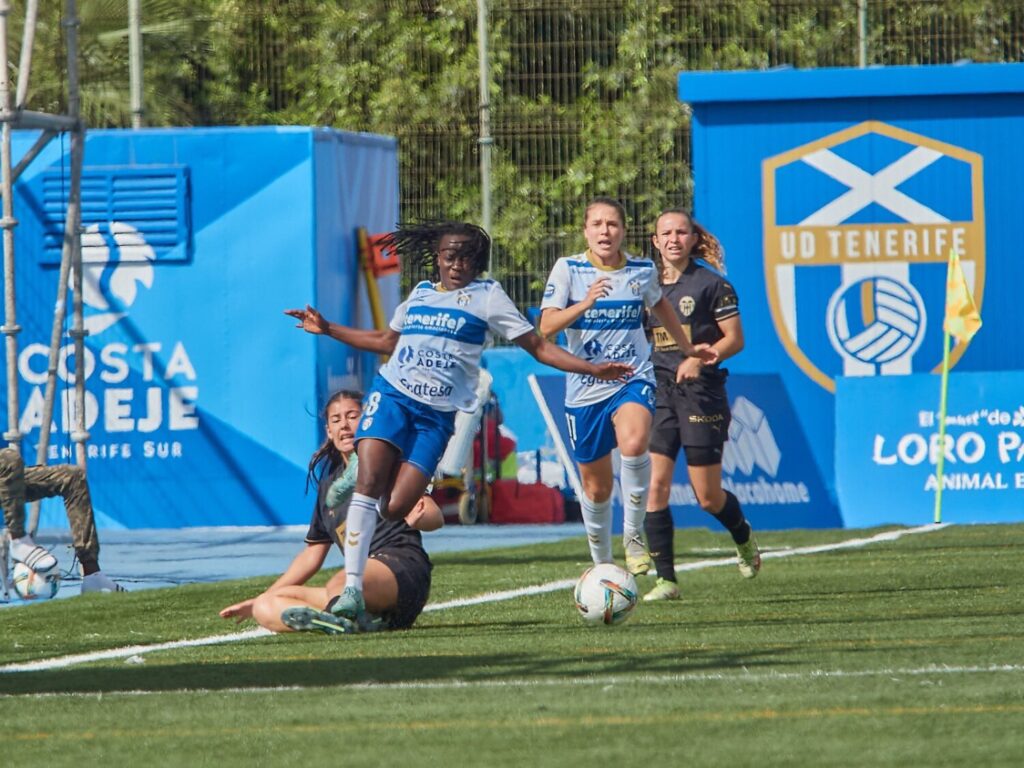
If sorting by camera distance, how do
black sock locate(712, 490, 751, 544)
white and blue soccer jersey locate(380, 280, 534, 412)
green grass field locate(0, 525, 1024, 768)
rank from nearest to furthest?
green grass field locate(0, 525, 1024, 768) < white and blue soccer jersey locate(380, 280, 534, 412) < black sock locate(712, 490, 751, 544)

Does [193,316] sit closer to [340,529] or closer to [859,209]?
[859,209]

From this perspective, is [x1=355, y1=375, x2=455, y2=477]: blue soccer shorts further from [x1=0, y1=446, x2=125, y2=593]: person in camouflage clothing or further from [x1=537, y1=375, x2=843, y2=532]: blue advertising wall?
[x1=537, y1=375, x2=843, y2=532]: blue advertising wall

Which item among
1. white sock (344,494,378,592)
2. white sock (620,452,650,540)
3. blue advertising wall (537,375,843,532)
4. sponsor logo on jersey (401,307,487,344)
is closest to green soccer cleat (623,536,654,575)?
white sock (620,452,650,540)

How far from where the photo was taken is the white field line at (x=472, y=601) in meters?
8.17

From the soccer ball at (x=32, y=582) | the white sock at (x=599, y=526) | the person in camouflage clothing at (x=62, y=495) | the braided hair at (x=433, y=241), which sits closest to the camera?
the braided hair at (x=433, y=241)

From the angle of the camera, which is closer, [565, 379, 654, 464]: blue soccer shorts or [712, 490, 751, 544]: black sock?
[565, 379, 654, 464]: blue soccer shorts

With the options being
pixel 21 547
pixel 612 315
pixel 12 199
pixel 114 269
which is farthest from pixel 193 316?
pixel 612 315

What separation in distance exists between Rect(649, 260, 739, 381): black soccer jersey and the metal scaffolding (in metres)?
3.97

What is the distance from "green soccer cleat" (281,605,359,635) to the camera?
8.67 meters

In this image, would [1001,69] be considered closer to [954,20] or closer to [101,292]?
[954,20]

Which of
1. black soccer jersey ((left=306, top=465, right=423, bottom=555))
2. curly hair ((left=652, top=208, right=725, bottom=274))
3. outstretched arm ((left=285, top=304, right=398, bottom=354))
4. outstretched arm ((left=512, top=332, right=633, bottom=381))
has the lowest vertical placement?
black soccer jersey ((left=306, top=465, right=423, bottom=555))

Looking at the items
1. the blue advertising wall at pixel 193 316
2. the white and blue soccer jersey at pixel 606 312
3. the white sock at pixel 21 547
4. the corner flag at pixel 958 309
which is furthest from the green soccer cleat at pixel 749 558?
the blue advertising wall at pixel 193 316

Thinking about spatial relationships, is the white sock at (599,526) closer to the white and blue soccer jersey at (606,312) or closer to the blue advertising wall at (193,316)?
the white and blue soccer jersey at (606,312)

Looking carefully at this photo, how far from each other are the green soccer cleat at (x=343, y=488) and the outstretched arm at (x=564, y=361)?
947mm
